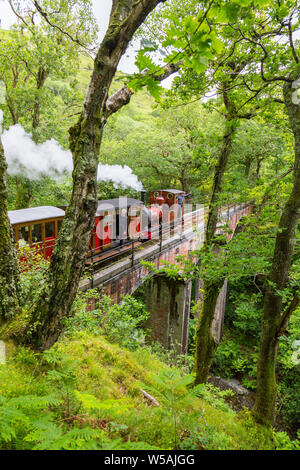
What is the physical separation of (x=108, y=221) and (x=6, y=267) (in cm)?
697

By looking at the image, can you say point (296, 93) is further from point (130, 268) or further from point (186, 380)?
point (130, 268)

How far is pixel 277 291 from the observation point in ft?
12.0

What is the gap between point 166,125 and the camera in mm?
22469

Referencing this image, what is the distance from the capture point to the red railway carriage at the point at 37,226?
23.1 feet

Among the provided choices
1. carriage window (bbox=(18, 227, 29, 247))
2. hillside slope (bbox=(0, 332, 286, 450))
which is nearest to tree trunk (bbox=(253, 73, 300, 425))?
hillside slope (bbox=(0, 332, 286, 450))

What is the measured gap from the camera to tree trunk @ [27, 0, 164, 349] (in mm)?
2580

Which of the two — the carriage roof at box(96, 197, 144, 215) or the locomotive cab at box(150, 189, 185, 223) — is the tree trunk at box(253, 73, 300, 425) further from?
the locomotive cab at box(150, 189, 185, 223)

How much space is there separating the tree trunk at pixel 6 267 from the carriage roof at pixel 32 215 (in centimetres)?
418

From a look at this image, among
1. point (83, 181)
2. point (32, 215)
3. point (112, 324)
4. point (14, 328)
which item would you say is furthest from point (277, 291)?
point (32, 215)

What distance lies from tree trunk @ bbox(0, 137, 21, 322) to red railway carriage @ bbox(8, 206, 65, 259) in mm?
3797

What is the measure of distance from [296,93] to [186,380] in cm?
423

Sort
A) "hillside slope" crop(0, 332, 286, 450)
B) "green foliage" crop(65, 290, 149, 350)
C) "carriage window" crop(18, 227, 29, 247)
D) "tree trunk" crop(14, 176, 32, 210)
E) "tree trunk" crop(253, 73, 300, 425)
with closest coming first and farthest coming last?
"hillside slope" crop(0, 332, 286, 450)
"tree trunk" crop(253, 73, 300, 425)
"green foliage" crop(65, 290, 149, 350)
"carriage window" crop(18, 227, 29, 247)
"tree trunk" crop(14, 176, 32, 210)

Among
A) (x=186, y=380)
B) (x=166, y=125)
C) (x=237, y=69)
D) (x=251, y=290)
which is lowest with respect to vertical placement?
(x=251, y=290)
